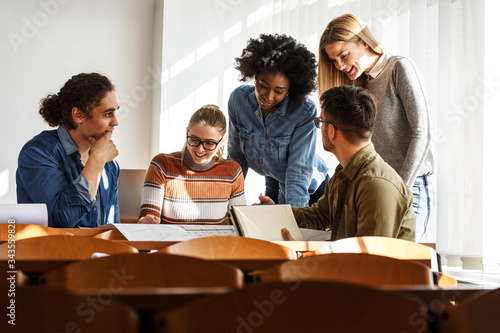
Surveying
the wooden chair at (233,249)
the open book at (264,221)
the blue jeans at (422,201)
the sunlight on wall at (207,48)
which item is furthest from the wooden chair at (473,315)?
the sunlight on wall at (207,48)

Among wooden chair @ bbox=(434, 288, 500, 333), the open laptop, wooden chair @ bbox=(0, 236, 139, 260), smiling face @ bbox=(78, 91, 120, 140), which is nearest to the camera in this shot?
wooden chair @ bbox=(434, 288, 500, 333)

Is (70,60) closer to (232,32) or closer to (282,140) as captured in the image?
(232,32)

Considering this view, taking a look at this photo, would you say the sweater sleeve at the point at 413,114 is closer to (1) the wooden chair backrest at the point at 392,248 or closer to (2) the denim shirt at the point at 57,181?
(1) the wooden chair backrest at the point at 392,248

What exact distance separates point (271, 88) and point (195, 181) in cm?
55

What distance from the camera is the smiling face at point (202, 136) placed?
2449 millimetres

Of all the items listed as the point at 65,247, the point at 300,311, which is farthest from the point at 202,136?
the point at 300,311

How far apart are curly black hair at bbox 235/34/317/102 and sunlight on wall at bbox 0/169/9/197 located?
2658 millimetres

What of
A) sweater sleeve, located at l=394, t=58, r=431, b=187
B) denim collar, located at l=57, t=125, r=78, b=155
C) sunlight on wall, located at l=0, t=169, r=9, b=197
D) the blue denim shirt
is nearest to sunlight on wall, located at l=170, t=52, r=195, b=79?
sunlight on wall, located at l=0, t=169, r=9, b=197

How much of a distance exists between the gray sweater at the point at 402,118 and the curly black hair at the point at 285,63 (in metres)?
0.31

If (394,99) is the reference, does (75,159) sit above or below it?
below

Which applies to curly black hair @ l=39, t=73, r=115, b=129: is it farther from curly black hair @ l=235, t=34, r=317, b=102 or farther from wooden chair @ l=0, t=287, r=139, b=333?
wooden chair @ l=0, t=287, r=139, b=333

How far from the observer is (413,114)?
90.2 inches

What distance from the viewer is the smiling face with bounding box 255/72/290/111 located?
2506 mm

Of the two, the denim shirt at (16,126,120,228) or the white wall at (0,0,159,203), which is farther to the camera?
the white wall at (0,0,159,203)
